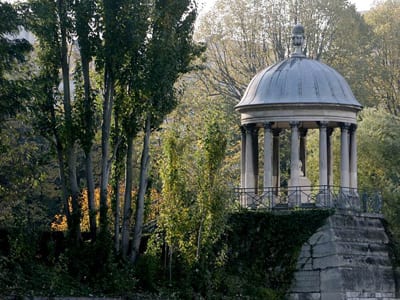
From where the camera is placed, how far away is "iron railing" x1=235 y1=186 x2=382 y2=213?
37500 millimetres

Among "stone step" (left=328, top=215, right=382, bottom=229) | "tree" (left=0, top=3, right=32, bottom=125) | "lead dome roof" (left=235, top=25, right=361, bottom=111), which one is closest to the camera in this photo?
"tree" (left=0, top=3, right=32, bottom=125)

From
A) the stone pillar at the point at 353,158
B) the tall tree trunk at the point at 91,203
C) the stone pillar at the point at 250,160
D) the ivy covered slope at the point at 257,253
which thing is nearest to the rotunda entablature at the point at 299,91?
the stone pillar at the point at 250,160

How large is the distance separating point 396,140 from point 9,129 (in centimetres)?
1687

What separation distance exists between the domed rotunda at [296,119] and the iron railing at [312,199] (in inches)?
1.3

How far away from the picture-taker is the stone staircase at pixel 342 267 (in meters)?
35.5

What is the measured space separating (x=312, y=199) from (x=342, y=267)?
3208mm

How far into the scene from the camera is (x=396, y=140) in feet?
153

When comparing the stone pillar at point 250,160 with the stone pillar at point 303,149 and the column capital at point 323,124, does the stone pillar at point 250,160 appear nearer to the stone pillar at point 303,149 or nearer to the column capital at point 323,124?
the column capital at point 323,124

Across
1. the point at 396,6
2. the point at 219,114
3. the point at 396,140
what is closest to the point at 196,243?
the point at 219,114

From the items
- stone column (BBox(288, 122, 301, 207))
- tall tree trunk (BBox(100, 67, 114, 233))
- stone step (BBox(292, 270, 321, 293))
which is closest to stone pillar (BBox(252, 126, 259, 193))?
stone column (BBox(288, 122, 301, 207))

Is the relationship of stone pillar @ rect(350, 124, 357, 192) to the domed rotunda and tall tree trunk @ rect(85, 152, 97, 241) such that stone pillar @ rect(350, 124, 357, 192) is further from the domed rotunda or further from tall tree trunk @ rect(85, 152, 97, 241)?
tall tree trunk @ rect(85, 152, 97, 241)

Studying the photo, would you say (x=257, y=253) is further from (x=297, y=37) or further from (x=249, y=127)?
(x=297, y=37)

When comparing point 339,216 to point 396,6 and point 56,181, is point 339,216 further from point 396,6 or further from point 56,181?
A: point 396,6

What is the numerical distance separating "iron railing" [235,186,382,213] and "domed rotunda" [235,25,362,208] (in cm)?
3
